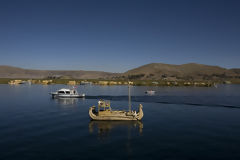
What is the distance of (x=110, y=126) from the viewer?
3516 centimetres

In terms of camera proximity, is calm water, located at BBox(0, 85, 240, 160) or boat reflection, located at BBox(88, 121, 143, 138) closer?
calm water, located at BBox(0, 85, 240, 160)

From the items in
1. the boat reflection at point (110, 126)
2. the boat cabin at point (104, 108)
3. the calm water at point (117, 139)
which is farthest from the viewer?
the boat cabin at point (104, 108)

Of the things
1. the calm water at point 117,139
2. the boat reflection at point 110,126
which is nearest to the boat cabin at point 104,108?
the boat reflection at point 110,126

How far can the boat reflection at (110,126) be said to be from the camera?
31.6 m

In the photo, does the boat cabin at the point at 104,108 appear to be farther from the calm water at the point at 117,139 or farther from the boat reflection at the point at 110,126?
the calm water at the point at 117,139

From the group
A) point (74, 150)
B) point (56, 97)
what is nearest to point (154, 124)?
point (74, 150)

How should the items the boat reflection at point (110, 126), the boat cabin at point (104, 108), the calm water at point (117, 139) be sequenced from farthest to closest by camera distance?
the boat cabin at point (104, 108) → the boat reflection at point (110, 126) → the calm water at point (117, 139)

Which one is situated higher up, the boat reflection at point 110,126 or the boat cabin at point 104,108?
the boat cabin at point 104,108

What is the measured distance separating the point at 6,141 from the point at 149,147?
60.6 ft

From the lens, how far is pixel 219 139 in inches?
1093

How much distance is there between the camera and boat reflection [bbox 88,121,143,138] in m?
31.6

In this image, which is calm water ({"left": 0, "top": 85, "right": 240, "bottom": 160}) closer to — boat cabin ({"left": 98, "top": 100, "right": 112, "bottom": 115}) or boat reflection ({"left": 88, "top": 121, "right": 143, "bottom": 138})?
boat reflection ({"left": 88, "top": 121, "right": 143, "bottom": 138})

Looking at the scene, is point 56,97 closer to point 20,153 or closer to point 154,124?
point 154,124

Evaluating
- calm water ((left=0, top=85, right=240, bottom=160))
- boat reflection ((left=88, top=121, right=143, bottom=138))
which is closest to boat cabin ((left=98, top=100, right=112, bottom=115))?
boat reflection ((left=88, top=121, right=143, bottom=138))
